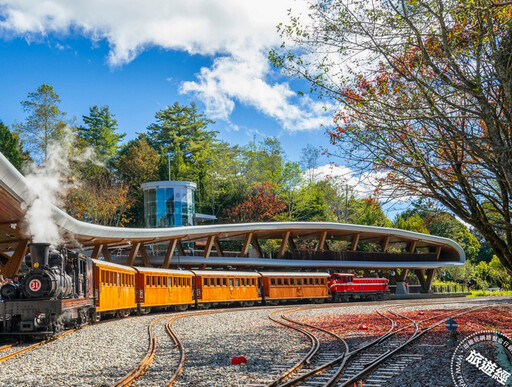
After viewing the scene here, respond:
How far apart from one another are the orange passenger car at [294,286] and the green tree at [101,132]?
3598cm

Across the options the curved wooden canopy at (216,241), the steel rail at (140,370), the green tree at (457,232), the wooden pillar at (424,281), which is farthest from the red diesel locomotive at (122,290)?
the green tree at (457,232)

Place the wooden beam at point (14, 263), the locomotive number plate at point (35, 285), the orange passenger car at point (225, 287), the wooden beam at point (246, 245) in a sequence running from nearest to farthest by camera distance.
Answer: the locomotive number plate at point (35, 285)
the wooden beam at point (14, 263)
the orange passenger car at point (225, 287)
the wooden beam at point (246, 245)

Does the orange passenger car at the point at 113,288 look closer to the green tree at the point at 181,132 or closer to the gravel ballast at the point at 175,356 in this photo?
the gravel ballast at the point at 175,356

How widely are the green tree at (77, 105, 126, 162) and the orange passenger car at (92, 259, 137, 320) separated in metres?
43.2

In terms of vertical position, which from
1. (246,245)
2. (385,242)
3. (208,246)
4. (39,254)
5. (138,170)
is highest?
(138,170)

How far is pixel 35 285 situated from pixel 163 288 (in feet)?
41.7

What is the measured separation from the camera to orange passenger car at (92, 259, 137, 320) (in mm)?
18453

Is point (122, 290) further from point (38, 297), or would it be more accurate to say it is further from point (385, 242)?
point (385, 242)

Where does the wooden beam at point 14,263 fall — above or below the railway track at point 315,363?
above

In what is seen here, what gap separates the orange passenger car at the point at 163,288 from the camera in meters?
24.6

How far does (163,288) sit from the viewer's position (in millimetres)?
26109

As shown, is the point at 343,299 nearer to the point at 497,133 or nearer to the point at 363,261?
the point at 363,261

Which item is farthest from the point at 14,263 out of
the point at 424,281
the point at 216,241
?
the point at 424,281

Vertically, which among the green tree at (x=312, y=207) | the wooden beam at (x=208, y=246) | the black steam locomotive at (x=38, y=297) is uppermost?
the green tree at (x=312, y=207)
